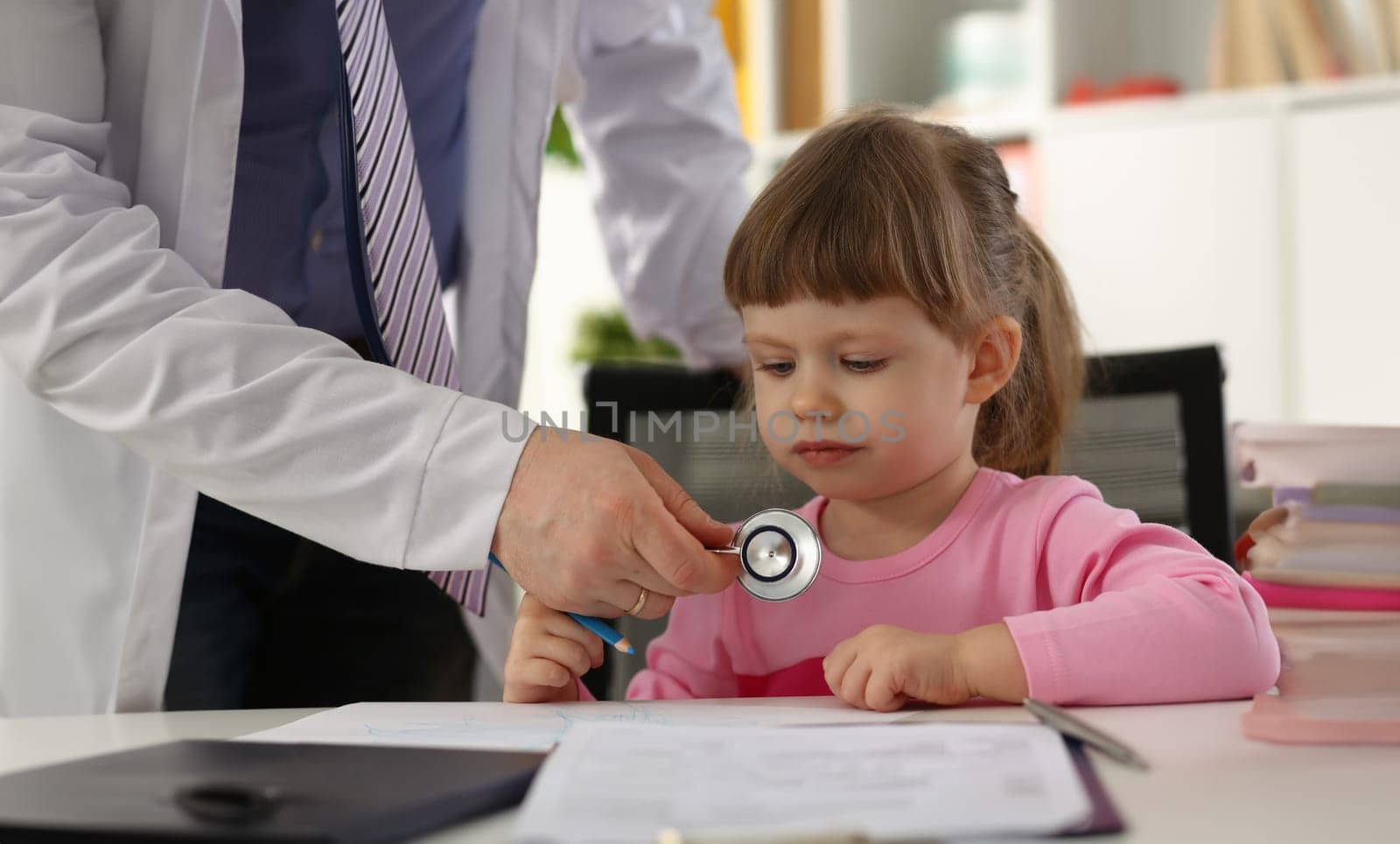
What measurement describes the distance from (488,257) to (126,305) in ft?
1.61

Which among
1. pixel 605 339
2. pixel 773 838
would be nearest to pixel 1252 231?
pixel 605 339

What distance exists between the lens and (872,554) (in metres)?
1.09

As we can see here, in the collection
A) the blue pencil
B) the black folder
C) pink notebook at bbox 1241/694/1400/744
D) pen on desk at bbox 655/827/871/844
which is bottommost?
pink notebook at bbox 1241/694/1400/744

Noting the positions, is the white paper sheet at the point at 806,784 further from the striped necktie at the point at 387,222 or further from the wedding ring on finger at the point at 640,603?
the striped necktie at the point at 387,222

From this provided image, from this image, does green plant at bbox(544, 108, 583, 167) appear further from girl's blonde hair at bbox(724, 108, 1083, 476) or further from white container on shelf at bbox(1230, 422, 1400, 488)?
white container on shelf at bbox(1230, 422, 1400, 488)

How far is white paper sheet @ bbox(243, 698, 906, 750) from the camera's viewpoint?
2.42 feet

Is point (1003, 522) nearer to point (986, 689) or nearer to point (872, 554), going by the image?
point (872, 554)

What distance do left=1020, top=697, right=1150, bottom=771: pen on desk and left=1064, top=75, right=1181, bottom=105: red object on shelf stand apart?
239 cm

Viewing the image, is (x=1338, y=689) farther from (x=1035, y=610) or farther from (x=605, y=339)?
(x=605, y=339)

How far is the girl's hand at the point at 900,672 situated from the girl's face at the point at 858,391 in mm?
221

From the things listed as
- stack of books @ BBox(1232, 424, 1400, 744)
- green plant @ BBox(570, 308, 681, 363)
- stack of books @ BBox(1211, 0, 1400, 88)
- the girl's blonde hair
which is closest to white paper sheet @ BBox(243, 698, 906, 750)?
stack of books @ BBox(1232, 424, 1400, 744)

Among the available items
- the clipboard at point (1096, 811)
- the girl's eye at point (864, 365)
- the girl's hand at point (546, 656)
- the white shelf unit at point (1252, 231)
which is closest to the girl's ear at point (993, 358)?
the girl's eye at point (864, 365)

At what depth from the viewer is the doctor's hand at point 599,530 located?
Answer: 82 centimetres

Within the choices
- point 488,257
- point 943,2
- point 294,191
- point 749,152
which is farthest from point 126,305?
point 943,2
